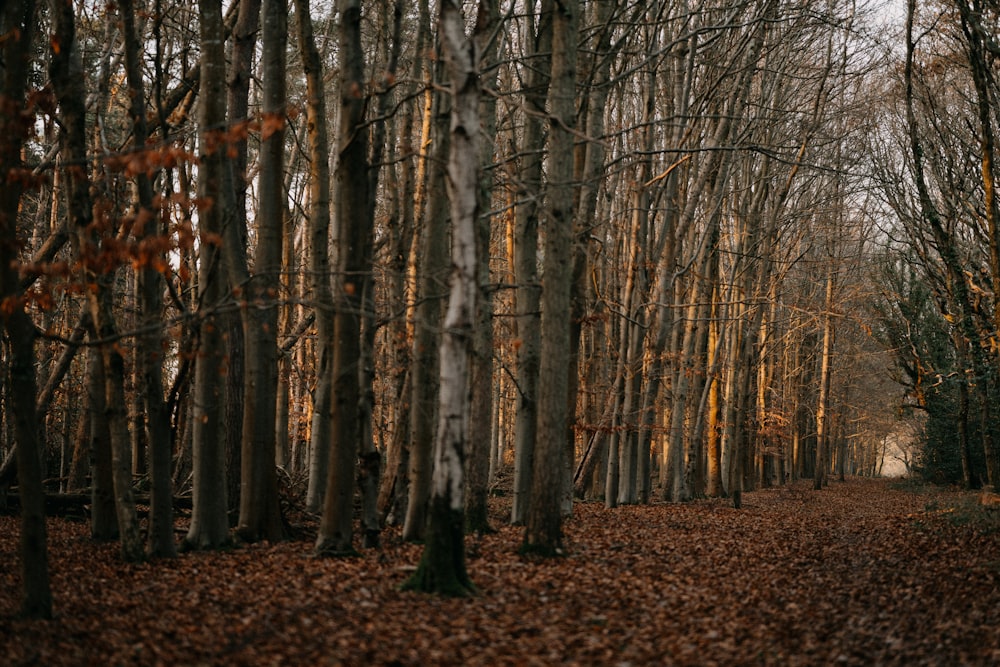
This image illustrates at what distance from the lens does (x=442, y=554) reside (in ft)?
27.6

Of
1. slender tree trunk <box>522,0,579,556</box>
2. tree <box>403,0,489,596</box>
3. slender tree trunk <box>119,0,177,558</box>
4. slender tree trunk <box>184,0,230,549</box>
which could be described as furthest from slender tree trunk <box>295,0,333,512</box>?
tree <box>403,0,489,596</box>

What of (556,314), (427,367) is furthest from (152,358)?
(556,314)

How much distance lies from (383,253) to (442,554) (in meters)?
10.4

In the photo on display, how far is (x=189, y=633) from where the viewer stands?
7.09 m

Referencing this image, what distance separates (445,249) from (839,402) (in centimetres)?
3521

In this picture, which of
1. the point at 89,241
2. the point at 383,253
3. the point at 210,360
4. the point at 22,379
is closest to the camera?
the point at 22,379

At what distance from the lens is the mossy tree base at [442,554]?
836 cm

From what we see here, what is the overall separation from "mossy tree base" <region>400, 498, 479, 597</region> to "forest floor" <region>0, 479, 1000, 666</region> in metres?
0.18

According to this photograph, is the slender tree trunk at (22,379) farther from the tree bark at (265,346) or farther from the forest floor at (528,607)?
the tree bark at (265,346)

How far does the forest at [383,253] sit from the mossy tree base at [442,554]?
0.03 meters

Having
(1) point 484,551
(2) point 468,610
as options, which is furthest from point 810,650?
(1) point 484,551

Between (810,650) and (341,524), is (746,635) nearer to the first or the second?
(810,650)

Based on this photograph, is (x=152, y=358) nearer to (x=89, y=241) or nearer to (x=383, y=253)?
(x=89, y=241)

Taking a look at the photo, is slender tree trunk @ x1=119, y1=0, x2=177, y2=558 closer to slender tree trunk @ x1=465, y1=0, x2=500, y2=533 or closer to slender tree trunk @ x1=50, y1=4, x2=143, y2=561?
slender tree trunk @ x1=50, y1=4, x2=143, y2=561
